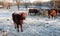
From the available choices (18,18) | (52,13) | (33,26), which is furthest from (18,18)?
(52,13)

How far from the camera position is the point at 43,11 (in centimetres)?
165

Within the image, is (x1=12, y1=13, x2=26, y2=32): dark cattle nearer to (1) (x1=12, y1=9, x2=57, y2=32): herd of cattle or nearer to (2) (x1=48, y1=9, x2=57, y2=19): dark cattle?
(1) (x1=12, y1=9, x2=57, y2=32): herd of cattle

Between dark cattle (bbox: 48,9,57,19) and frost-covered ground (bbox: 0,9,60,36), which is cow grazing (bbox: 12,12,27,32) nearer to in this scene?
frost-covered ground (bbox: 0,9,60,36)

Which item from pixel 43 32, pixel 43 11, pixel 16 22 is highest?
pixel 43 11

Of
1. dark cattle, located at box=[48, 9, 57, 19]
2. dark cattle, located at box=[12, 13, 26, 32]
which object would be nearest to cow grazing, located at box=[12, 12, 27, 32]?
dark cattle, located at box=[12, 13, 26, 32]

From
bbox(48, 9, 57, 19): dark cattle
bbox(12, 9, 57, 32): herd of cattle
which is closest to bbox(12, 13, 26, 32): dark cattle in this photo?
bbox(12, 9, 57, 32): herd of cattle

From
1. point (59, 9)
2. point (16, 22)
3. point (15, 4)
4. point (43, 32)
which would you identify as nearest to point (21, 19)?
point (16, 22)

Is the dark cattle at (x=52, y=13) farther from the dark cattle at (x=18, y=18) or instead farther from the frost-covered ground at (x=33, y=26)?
the dark cattle at (x=18, y=18)

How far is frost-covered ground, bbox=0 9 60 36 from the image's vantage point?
1.59 meters

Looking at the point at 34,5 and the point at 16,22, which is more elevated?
the point at 34,5

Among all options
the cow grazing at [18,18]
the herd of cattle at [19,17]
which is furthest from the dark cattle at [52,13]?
the cow grazing at [18,18]

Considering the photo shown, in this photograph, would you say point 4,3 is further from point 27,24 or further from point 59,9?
point 59,9

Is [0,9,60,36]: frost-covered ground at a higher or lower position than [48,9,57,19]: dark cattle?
lower

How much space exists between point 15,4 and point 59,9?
0.52 m
